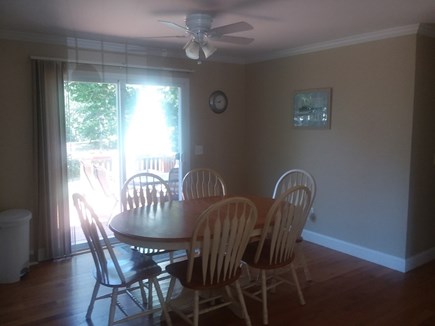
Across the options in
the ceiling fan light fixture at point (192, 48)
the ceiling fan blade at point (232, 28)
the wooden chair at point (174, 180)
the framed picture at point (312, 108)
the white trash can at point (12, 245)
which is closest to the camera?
the ceiling fan blade at point (232, 28)

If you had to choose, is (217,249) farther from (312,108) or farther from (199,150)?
(199,150)

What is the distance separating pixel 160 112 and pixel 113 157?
79cm

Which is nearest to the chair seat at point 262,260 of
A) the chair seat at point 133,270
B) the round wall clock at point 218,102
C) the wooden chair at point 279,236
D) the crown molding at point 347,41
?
the wooden chair at point 279,236

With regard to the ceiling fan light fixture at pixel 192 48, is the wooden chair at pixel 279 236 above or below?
below

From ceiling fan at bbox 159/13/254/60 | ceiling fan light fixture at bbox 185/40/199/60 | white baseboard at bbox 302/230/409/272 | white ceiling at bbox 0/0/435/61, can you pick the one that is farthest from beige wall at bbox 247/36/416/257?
ceiling fan light fixture at bbox 185/40/199/60

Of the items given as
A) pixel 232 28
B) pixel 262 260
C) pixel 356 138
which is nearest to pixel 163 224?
pixel 262 260

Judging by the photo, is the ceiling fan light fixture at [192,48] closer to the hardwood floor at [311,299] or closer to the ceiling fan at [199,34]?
the ceiling fan at [199,34]

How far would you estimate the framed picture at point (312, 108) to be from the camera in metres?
4.11

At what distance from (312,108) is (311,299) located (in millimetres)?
2205

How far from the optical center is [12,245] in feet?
10.9

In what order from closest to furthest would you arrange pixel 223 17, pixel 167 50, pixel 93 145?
pixel 223 17 < pixel 93 145 < pixel 167 50

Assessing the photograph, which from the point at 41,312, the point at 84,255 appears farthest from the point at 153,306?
the point at 84,255

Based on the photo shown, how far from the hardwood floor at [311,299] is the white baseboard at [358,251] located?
0.27 feet

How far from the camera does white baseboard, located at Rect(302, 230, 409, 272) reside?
3.59 meters
